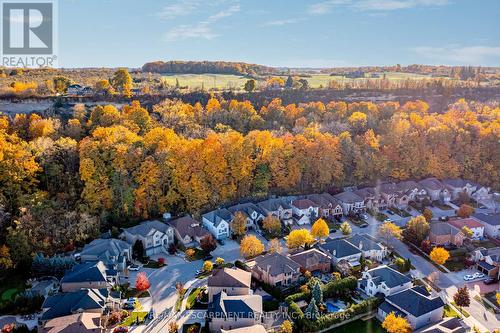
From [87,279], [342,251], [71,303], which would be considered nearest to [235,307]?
[71,303]

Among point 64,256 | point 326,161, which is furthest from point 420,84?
point 64,256

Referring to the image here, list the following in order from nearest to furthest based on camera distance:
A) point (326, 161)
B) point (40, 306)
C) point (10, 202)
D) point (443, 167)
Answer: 1. point (40, 306)
2. point (10, 202)
3. point (326, 161)
4. point (443, 167)

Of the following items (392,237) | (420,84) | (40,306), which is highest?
(420,84)

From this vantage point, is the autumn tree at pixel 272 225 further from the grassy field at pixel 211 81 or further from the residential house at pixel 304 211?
the grassy field at pixel 211 81

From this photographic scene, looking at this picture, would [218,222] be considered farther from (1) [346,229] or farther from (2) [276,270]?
(1) [346,229]

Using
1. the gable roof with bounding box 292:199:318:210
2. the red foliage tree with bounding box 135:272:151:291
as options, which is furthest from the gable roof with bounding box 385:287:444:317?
the red foliage tree with bounding box 135:272:151:291

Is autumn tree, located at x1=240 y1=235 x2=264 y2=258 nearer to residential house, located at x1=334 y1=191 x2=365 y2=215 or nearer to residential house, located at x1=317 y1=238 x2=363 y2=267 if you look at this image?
residential house, located at x1=317 y1=238 x2=363 y2=267

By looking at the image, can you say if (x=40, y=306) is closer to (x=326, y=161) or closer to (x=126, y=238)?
(x=126, y=238)
